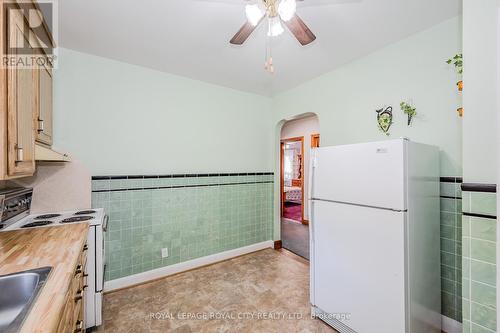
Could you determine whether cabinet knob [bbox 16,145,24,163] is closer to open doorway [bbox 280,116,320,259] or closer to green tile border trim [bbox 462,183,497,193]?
green tile border trim [bbox 462,183,497,193]

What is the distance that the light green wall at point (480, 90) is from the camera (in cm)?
117

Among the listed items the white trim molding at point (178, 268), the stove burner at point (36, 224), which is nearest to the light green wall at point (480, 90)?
the white trim molding at point (178, 268)

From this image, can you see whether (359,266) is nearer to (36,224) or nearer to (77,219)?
(77,219)

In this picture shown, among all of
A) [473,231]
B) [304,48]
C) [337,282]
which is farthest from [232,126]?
[473,231]

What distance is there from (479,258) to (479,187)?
390 millimetres

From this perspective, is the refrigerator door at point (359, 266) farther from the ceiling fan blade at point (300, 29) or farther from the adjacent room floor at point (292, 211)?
the adjacent room floor at point (292, 211)

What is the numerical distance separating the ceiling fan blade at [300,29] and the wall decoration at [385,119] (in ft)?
3.68

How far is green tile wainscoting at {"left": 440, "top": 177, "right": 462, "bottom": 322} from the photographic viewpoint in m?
1.70

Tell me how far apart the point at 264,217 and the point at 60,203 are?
98.5 inches

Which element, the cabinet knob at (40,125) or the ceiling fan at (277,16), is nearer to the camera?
the ceiling fan at (277,16)

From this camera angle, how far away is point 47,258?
3.71 ft

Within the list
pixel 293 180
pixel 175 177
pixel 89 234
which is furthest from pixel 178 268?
pixel 293 180

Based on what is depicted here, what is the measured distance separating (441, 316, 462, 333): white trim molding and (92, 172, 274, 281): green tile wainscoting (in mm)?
2148

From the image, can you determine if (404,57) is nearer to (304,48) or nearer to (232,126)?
(304,48)
